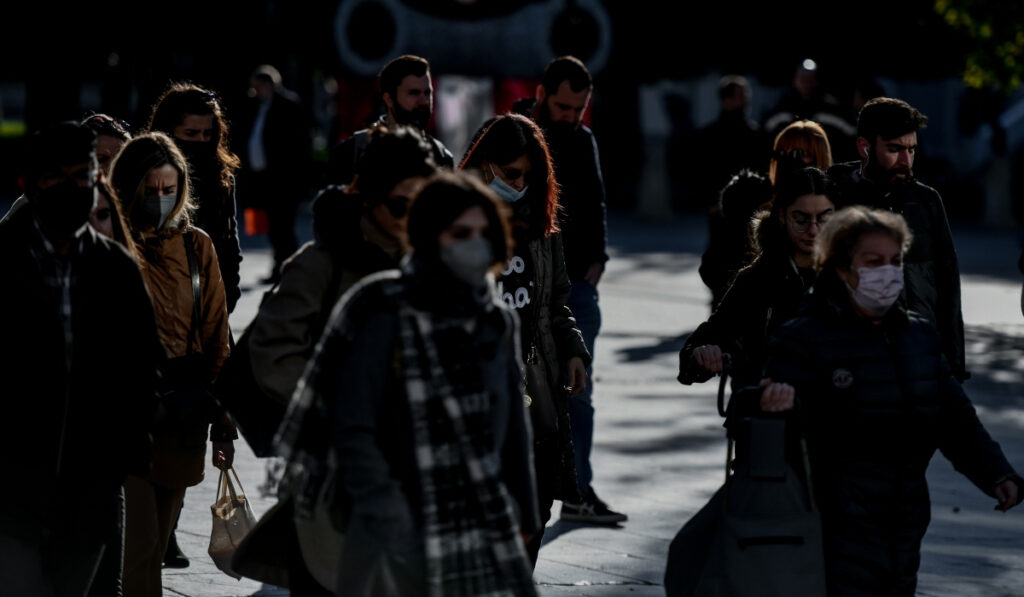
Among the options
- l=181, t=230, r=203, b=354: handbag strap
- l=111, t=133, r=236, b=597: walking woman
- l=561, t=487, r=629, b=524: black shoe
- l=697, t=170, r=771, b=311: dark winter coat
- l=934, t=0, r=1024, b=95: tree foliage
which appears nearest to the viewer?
l=111, t=133, r=236, b=597: walking woman

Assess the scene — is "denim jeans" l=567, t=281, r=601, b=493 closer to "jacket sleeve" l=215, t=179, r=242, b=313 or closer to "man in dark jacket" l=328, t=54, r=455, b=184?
"man in dark jacket" l=328, t=54, r=455, b=184

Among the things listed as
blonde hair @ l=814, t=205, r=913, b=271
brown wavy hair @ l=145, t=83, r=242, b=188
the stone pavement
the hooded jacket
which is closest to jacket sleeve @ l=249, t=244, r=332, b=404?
the hooded jacket

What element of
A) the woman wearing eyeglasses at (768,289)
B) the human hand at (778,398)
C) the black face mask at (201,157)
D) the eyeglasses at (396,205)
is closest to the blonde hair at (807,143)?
the woman wearing eyeglasses at (768,289)

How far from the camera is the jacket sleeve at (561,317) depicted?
639 cm

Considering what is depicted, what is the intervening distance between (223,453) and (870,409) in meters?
2.06

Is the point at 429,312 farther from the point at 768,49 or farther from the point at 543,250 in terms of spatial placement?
the point at 768,49

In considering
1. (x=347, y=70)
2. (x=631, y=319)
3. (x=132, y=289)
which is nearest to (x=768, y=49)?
(x=347, y=70)

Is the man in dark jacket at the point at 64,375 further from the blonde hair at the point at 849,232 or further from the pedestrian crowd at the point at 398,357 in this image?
the blonde hair at the point at 849,232

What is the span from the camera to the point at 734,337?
20.8ft

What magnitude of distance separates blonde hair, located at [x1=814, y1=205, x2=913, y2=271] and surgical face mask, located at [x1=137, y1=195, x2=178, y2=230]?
2.05 meters

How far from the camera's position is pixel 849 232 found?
5.39 metres

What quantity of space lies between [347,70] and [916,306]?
17.1 metres

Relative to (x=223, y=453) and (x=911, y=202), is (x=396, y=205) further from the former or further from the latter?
(x=911, y=202)

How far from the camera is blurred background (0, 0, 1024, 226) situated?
25.7m
